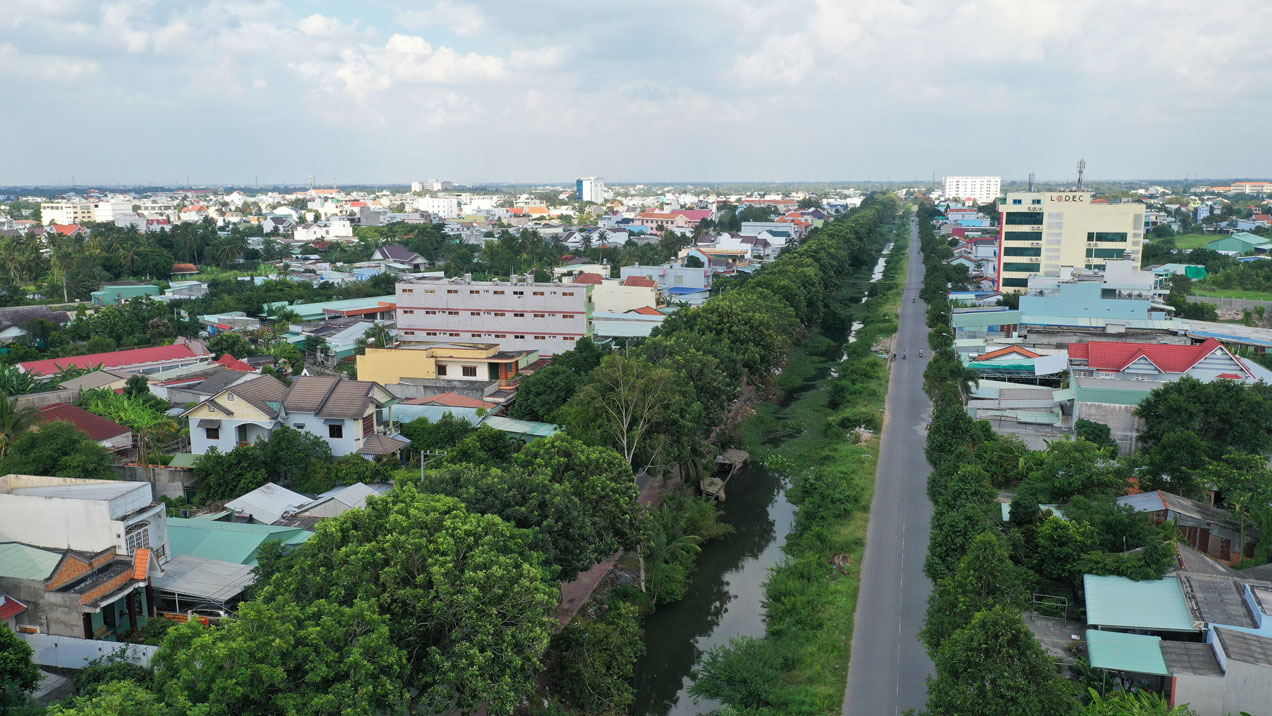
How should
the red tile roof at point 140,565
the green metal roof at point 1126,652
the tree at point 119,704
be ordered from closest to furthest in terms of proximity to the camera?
the tree at point 119,704
the green metal roof at point 1126,652
the red tile roof at point 140,565

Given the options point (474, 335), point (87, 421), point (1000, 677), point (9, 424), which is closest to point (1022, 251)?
point (474, 335)

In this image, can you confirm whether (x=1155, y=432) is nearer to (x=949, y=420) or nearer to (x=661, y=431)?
(x=949, y=420)

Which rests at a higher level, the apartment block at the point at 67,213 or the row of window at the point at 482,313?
the apartment block at the point at 67,213

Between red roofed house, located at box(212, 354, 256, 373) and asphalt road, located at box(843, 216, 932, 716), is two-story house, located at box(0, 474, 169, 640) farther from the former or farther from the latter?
red roofed house, located at box(212, 354, 256, 373)

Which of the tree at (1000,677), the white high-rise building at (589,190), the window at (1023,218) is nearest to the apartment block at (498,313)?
the tree at (1000,677)

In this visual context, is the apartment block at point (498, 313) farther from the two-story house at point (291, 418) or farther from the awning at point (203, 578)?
the awning at point (203, 578)

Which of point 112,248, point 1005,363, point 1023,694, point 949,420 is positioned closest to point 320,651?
point 1023,694

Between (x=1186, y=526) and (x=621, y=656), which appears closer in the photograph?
(x=621, y=656)
